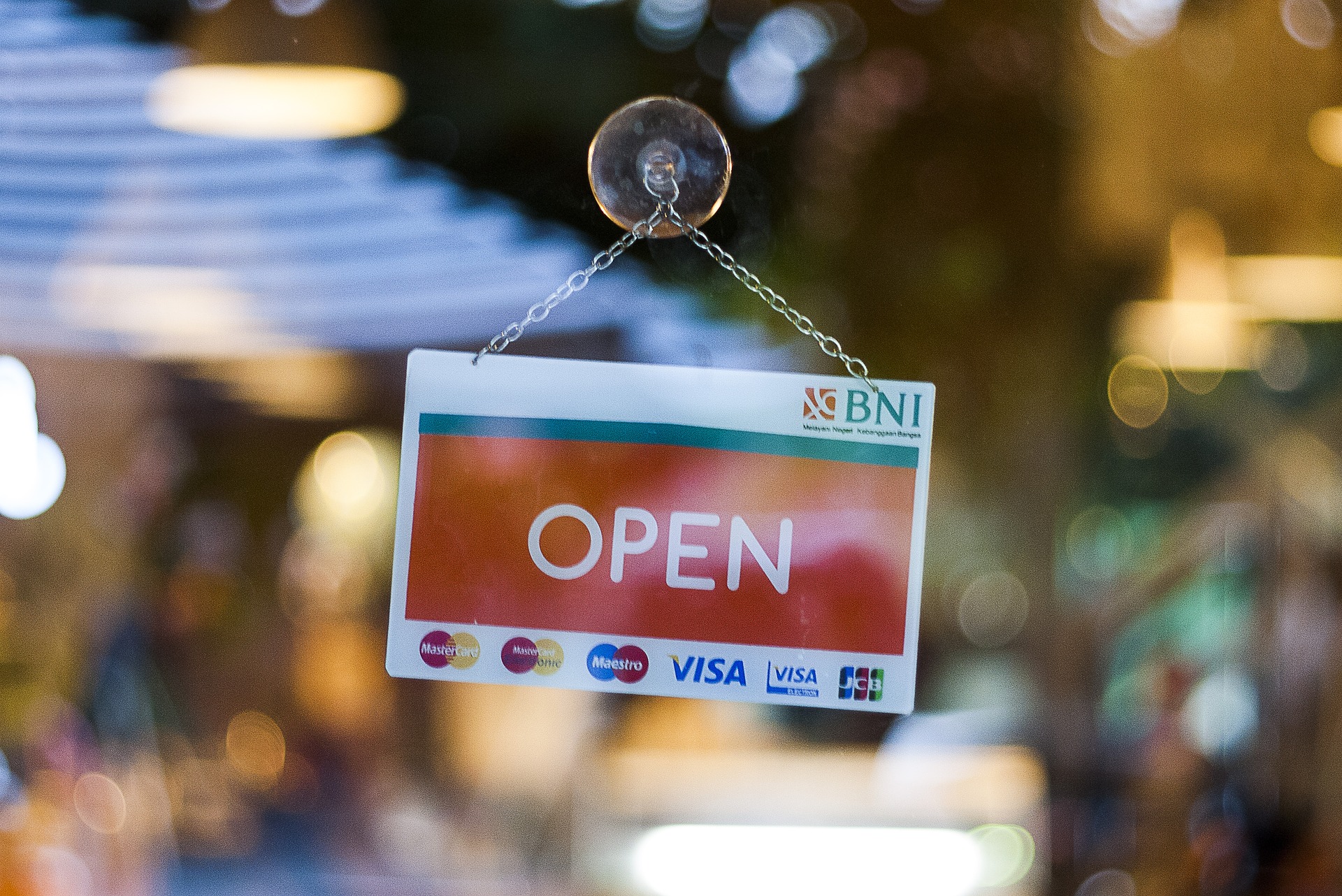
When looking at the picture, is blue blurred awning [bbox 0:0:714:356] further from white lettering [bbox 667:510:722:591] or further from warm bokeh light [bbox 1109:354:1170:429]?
warm bokeh light [bbox 1109:354:1170:429]

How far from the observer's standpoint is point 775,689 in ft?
1.82

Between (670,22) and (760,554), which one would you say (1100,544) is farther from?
(760,554)

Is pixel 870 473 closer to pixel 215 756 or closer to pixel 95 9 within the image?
pixel 95 9

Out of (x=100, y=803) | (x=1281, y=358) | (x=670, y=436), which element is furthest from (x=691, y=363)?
(x=1281, y=358)

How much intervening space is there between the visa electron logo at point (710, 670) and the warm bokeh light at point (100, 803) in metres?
1.06

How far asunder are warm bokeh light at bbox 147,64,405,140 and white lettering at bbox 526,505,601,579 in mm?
523

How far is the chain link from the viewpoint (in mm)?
603

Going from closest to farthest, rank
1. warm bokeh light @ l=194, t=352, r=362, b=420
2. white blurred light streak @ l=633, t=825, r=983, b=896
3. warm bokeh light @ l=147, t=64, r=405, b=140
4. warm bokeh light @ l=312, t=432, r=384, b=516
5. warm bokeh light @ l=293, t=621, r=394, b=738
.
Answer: warm bokeh light @ l=312, t=432, r=384, b=516
warm bokeh light @ l=147, t=64, r=405, b=140
warm bokeh light @ l=194, t=352, r=362, b=420
white blurred light streak @ l=633, t=825, r=983, b=896
warm bokeh light @ l=293, t=621, r=394, b=738

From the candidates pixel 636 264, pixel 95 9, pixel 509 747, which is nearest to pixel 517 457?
pixel 636 264

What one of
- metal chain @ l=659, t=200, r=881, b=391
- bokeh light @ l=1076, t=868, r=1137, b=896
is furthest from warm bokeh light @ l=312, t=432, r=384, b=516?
bokeh light @ l=1076, t=868, r=1137, b=896

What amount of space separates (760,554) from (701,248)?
0.19 meters

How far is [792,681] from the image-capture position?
0.55 metres

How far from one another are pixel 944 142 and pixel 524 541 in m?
0.71

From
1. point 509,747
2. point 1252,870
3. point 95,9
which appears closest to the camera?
point 95,9
